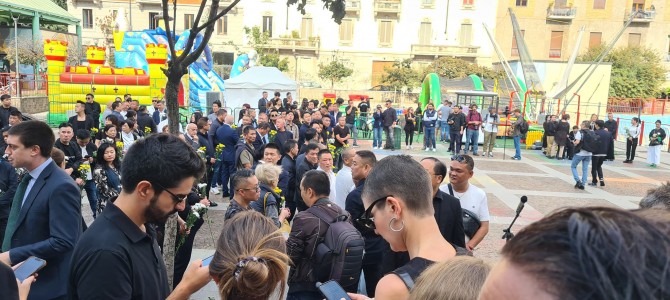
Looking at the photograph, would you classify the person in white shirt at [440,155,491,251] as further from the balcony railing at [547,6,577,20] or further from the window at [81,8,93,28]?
the window at [81,8,93,28]

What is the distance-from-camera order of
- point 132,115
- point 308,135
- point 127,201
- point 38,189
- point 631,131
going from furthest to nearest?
point 631,131, point 132,115, point 308,135, point 38,189, point 127,201

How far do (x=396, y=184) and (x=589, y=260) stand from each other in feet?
5.71

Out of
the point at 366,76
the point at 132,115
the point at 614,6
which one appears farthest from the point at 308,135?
the point at 614,6

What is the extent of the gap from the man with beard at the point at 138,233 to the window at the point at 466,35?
161ft

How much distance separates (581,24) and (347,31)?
23073 mm

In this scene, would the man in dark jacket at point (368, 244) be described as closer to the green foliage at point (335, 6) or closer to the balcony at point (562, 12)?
the green foliage at point (335, 6)

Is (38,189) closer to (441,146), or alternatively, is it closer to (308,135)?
(308,135)

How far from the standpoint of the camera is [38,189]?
304 cm

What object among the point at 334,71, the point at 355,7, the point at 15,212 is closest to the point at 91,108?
the point at 15,212

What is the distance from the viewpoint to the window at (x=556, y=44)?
4820cm

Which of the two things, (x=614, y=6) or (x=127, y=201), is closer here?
(x=127, y=201)

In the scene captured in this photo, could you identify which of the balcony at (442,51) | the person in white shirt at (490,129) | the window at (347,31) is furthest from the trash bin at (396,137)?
the window at (347,31)

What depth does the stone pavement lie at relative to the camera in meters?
7.73

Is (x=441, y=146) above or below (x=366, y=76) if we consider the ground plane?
below
